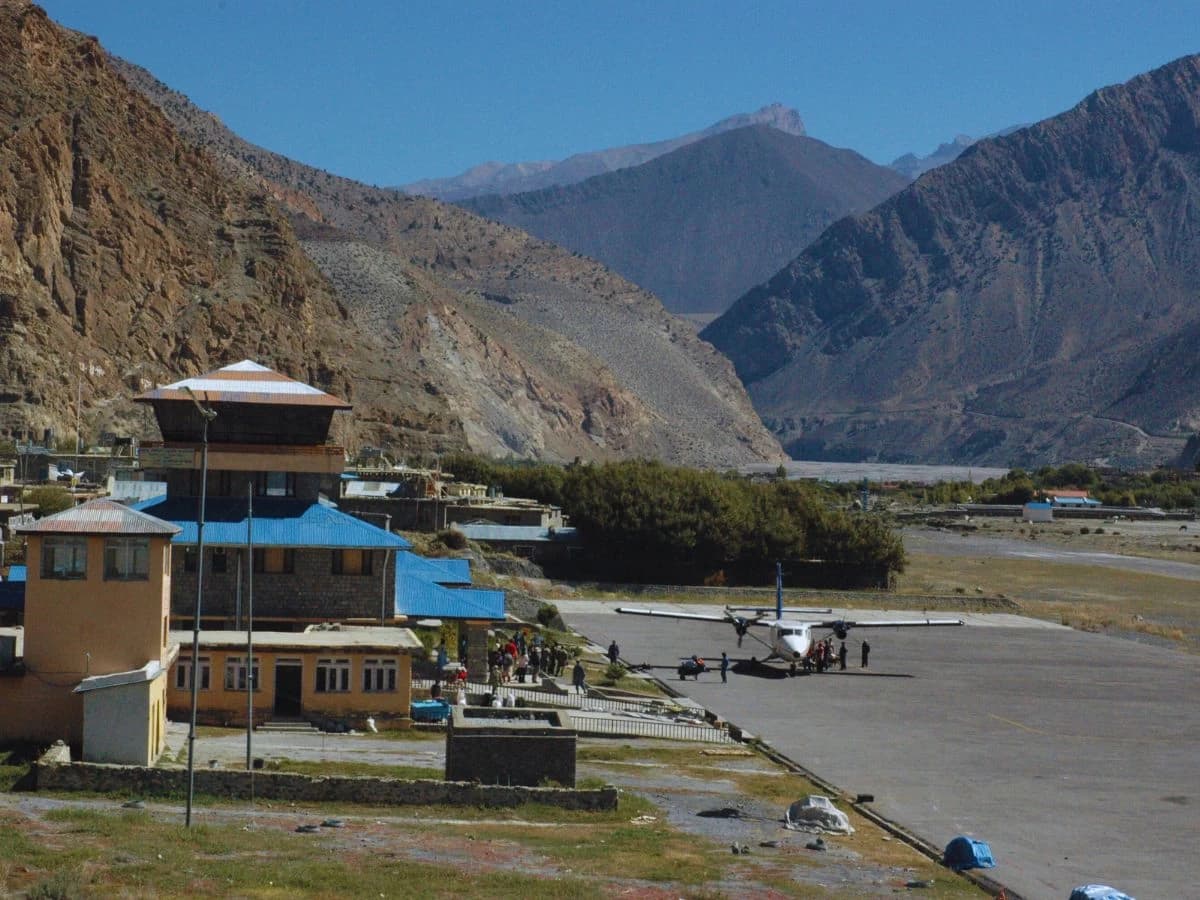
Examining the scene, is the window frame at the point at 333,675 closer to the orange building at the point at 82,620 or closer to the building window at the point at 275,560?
the orange building at the point at 82,620

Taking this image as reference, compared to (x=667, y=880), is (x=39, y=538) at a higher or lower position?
higher

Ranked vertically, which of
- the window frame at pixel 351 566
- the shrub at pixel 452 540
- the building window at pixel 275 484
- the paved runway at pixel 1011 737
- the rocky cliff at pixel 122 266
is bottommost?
the paved runway at pixel 1011 737

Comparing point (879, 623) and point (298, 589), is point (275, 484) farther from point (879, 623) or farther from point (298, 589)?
point (879, 623)

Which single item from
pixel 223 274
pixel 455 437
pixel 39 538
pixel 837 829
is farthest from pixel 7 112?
pixel 837 829

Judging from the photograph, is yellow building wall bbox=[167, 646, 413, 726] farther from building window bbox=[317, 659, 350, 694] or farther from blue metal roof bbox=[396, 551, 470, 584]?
blue metal roof bbox=[396, 551, 470, 584]

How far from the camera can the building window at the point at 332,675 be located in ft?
136

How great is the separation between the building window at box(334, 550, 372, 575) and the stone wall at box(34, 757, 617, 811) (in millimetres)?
16831

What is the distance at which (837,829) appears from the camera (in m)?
32.5

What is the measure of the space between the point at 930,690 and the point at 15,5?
136700 millimetres

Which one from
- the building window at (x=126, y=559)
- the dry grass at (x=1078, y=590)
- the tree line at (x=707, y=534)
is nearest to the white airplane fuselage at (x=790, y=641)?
the dry grass at (x=1078, y=590)

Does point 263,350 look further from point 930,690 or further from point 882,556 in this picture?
point 930,690

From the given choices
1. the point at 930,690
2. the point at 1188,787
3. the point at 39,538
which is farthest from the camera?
the point at 930,690

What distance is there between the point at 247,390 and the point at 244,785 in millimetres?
22280

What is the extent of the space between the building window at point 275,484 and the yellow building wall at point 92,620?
1481 cm
